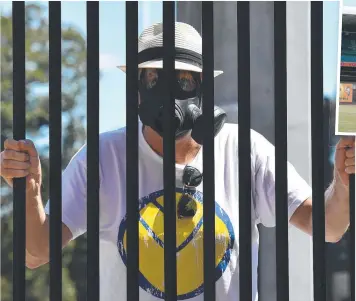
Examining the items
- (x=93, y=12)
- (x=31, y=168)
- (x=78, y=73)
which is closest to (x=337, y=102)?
(x=93, y=12)

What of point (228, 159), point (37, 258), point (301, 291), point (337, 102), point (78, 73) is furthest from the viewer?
point (78, 73)

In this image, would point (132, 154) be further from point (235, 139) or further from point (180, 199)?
point (235, 139)

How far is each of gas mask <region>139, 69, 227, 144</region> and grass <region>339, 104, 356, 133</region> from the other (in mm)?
314

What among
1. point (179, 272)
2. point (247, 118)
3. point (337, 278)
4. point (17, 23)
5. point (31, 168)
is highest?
point (17, 23)

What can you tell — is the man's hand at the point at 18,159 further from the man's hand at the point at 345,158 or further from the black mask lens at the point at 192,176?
the man's hand at the point at 345,158


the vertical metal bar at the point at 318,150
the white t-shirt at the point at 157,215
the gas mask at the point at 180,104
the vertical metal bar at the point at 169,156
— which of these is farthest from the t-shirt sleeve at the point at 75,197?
the vertical metal bar at the point at 318,150

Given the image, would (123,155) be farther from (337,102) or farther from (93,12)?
(337,102)

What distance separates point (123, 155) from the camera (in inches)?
77.2

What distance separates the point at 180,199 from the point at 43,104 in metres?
4.72

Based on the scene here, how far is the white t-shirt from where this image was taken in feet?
6.40

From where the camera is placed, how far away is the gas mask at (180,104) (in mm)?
1797

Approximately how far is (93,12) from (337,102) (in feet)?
1.88

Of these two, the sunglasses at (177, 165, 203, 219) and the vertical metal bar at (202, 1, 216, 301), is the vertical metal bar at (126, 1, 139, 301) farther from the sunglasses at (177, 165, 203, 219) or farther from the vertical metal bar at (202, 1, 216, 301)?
the sunglasses at (177, 165, 203, 219)

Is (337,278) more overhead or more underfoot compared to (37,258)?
more underfoot
